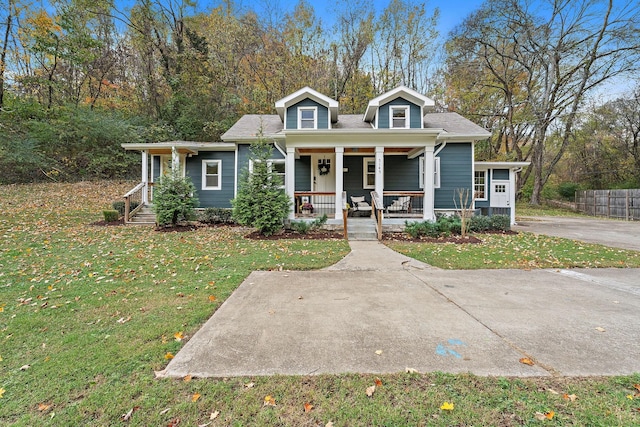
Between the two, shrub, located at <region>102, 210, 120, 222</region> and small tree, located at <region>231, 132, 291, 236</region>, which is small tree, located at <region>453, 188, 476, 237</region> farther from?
shrub, located at <region>102, 210, 120, 222</region>

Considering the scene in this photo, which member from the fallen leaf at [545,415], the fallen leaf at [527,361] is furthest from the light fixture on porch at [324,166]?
the fallen leaf at [545,415]

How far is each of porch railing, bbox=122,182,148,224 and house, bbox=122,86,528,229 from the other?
10 centimetres

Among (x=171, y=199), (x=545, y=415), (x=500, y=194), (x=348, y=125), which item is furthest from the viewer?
(x=500, y=194)

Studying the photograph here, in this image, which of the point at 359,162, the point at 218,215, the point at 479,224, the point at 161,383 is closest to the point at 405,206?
the point at 479,224

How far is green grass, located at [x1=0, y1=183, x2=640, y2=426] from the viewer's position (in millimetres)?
1796

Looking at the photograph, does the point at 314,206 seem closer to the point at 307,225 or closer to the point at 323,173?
the point at 323,173

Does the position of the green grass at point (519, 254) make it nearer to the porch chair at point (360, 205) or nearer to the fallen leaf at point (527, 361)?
the porch chair at point (360, 205)

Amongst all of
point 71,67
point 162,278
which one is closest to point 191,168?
point 162,278

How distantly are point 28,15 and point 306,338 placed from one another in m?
24.1

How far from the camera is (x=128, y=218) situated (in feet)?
36.5

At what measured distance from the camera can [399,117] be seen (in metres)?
11.9

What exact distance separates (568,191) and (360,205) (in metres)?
22.8

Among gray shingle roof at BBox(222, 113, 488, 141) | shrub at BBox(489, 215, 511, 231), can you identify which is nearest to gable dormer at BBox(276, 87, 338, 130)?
gray shingle roof at BBox(222, 113, 488, 141)

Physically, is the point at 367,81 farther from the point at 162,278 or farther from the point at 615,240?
the point at 162,278
